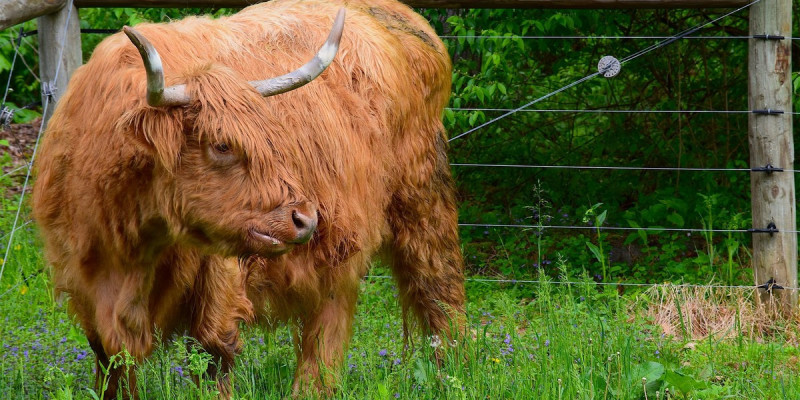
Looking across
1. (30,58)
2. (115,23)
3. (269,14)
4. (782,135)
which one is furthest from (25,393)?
(30,58)

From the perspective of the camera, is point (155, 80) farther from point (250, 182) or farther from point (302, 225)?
point (302, 225)

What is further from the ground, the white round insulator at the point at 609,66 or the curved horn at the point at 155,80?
the curved horn at the point at 155,80

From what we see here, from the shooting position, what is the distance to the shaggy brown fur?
337 centimetres

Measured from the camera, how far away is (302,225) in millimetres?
3344

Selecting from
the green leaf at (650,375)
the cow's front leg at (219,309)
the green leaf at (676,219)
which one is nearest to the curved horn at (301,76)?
the cow's front leg at (219,309)

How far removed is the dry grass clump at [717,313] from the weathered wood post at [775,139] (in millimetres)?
109

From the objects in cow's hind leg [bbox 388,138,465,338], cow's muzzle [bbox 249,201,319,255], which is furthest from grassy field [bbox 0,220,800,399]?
cow's muzzle [bbox 249,201,319,255]

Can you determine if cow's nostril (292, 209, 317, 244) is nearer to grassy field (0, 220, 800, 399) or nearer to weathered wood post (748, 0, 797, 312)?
grassy field (0, 220, 800, 399)

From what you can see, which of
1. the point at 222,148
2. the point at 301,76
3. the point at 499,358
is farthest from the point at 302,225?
the point at 499,358

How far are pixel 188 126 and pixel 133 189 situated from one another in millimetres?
335

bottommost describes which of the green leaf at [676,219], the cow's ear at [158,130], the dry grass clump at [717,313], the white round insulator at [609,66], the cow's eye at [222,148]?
the dry grass clump at [717,313]

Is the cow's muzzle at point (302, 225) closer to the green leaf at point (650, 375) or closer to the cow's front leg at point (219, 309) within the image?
the cow's front leg at point (219, 309)

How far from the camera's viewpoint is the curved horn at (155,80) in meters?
3.04

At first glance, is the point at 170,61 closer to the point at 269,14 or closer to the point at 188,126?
the point at 188,126
